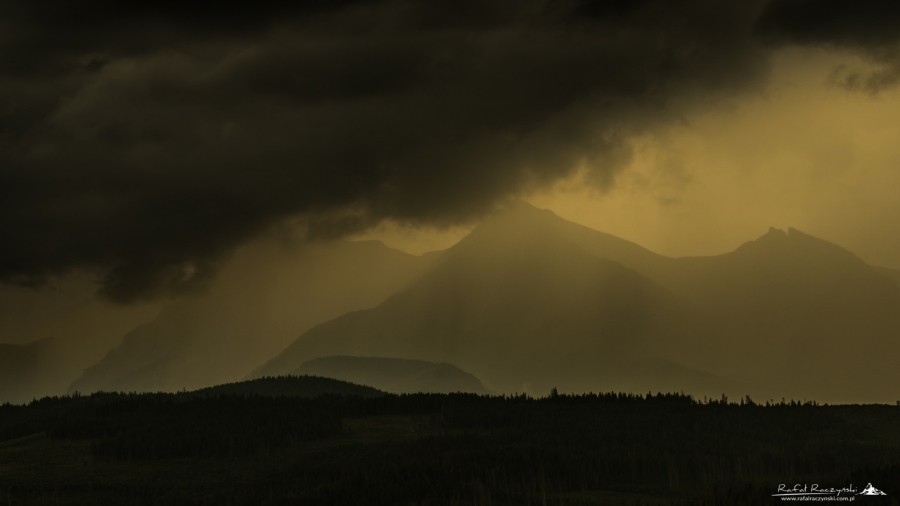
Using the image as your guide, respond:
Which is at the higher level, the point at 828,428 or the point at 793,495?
the point at 828,428

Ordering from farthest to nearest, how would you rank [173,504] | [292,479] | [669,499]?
[292,479]
[173,504]
[669,499]

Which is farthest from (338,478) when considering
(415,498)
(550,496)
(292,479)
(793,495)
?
(793,495)

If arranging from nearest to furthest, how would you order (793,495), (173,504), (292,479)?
(793,495)
(173,504)
(292,479)

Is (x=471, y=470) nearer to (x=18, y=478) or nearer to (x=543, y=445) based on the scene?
(x=543, y=445)

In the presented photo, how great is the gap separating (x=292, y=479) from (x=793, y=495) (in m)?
87.8

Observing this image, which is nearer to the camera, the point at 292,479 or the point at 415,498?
the point at 415,498

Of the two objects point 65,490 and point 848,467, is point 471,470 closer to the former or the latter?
point 848,467

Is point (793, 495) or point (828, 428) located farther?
point (828, 428)

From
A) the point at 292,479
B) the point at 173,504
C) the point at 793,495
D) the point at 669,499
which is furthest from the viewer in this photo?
the point at 292,479

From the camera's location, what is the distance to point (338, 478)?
18362 centimetres

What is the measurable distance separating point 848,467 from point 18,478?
454 ft

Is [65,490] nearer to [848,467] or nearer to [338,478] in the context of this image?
[338,478]

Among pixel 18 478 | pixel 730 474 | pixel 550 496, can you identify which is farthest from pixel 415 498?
pixel 18 478

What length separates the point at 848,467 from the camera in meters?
170
